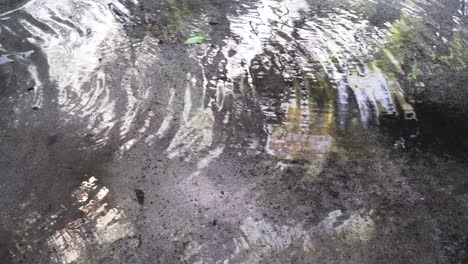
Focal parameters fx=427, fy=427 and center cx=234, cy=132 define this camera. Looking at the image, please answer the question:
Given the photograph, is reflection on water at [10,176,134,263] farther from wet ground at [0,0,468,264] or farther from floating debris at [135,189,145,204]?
floating debris at [135,189,145,204]

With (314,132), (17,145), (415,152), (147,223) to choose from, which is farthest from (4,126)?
(415,152)

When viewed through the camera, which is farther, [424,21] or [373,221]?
[424,21]

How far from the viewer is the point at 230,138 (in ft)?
9.18

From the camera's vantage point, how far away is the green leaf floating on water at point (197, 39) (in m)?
3.85

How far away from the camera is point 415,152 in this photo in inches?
108

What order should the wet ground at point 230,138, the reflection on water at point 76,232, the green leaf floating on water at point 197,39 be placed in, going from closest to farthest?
the reflection on water at point 76,232, the wet ground at point 230,138, the green leaf floating on water at point 197,39

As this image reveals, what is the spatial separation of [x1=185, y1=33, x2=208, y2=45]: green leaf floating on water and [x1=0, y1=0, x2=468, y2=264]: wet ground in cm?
6

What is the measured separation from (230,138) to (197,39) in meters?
1.44

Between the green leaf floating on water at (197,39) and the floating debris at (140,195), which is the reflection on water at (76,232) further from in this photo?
the green leaf floating on water at (197,39)

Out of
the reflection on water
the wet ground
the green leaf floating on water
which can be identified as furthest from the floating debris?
the green leaf floating on water

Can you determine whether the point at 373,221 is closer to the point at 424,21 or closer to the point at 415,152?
the point at 415,152

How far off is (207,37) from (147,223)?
7.10ft

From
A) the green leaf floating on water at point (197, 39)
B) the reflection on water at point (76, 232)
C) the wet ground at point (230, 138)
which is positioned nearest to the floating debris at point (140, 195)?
the wet ground at point (230, 138)

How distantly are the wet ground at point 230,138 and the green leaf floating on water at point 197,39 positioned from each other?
0.18 ft
